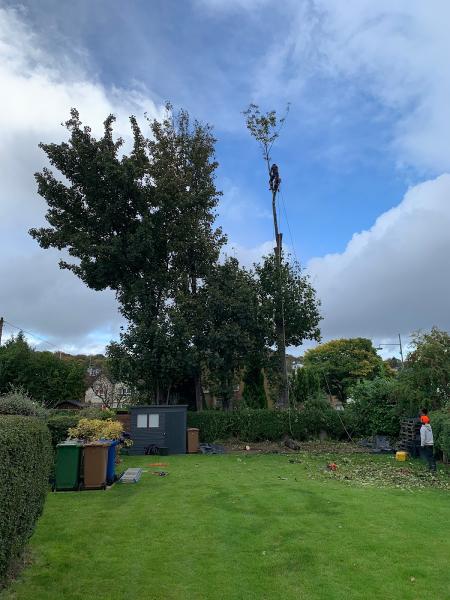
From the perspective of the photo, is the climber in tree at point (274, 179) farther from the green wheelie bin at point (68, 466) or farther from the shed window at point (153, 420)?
the green wheelie bin at point (68, 466)

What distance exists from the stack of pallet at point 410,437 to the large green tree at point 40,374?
3016 cm

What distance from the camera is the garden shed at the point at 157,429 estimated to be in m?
20.5

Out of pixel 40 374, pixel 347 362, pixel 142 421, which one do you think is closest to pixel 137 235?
pixel 142 421

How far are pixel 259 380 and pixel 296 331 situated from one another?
458 cm

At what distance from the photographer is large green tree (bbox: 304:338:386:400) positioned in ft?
208

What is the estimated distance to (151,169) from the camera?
26719 millimetres

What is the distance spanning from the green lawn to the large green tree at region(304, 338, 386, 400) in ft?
174

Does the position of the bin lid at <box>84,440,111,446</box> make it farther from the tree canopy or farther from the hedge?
the tree canopy

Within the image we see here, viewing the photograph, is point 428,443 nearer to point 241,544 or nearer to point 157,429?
point 241,544

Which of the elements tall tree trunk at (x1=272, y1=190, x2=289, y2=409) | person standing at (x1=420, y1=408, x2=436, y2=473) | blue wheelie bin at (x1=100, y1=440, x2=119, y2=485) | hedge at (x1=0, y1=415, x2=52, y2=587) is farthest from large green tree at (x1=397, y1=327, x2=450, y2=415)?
hedge at (x1=0, y1=415, x2=52, y2=587)

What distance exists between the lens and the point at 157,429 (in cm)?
2067

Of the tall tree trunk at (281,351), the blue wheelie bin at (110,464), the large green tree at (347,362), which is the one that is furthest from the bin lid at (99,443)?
the large green tree at (347,362)

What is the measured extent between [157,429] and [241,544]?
47.5 ft

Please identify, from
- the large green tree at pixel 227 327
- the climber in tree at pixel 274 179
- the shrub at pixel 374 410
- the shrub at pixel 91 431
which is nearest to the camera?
the shrub at pixel 91 431
